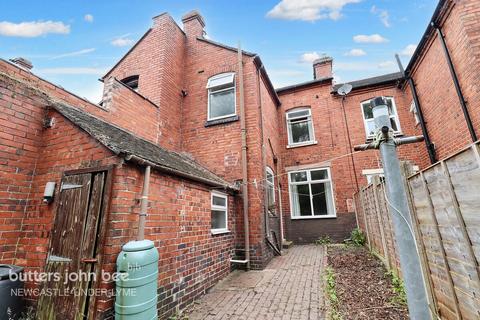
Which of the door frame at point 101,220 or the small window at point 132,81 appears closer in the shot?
the door frame at point 101,220

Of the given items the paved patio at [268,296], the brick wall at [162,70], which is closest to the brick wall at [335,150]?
the paved patio at [268,296]

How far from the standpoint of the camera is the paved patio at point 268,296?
374 cm

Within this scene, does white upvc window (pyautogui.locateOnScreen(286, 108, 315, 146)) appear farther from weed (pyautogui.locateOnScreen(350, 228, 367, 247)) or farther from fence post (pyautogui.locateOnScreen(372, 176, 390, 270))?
fence post (pyautogui.locateOnScreen(372, 176, 390, 270))

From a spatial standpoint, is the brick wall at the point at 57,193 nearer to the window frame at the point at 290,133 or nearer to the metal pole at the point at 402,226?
the metal pole at the point at 402,226

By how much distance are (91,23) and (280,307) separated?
863cm

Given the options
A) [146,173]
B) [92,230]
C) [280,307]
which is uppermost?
[146,173]

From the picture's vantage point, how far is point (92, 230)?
317 centimetres

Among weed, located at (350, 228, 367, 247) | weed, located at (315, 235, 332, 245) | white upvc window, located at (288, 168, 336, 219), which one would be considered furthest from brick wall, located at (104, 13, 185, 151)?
weed, located at (350, 228, 367, 247)

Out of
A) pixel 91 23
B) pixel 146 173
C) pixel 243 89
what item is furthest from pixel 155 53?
pixel 146 173

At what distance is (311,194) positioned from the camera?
36.6 feet

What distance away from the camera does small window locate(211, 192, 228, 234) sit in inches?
240

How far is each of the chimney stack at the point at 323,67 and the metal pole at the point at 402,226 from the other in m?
12.6

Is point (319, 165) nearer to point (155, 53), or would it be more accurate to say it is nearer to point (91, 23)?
point (155, 53)

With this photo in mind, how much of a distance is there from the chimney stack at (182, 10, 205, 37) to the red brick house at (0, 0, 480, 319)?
0.06 metres
